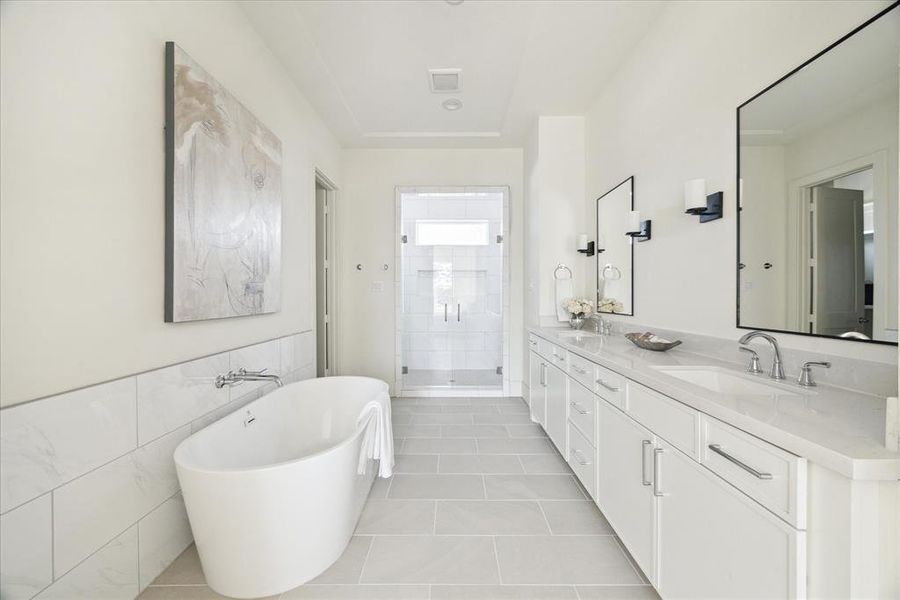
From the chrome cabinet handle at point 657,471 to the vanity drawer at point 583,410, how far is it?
51 centimetres

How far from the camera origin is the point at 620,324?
8.34 ft

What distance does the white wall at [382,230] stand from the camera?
396 cm

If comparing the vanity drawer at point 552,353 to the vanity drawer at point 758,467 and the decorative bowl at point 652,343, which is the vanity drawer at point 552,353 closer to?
the decorative bowl at point 652,343

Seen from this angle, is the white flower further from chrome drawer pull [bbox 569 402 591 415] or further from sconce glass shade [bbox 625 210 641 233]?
chrome drawer pull [bbox 569 402 591 415]

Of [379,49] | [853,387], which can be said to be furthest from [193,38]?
[853,387]

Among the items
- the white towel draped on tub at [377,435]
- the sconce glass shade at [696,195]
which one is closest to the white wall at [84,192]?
the white towel draped on tub at [377,435]

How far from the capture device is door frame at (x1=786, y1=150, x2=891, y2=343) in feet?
3.22

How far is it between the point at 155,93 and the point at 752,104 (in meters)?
2.48

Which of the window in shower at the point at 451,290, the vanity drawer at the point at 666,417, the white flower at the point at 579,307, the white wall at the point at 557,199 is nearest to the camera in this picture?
the vanity drawer at the point at 666,417

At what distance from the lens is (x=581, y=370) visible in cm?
192

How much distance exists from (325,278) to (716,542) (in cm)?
367

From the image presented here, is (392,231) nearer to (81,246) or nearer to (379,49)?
(379,49)

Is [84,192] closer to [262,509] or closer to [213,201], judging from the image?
[213,201]

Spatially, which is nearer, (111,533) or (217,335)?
(111,533)
